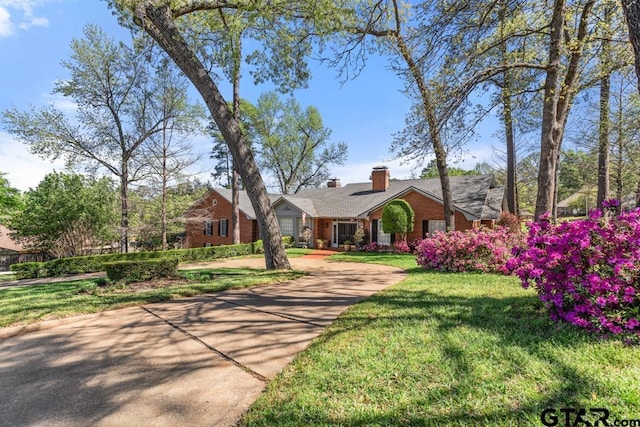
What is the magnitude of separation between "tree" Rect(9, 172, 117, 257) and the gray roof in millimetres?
8556

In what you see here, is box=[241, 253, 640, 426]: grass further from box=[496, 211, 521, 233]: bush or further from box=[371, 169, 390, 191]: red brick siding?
box=[371, 169, 390, 191]: red brick siding

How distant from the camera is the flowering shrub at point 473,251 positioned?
373 inches

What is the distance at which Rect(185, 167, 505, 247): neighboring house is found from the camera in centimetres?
1881

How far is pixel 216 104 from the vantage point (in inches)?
372

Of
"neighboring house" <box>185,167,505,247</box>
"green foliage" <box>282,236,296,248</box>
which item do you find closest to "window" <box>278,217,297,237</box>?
"neighboring house" <box>185,167,505,247</box>

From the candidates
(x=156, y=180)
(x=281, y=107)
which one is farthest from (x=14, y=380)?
(x=281, y=107)

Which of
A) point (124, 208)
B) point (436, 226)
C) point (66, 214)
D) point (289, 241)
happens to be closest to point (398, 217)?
point (436, 226)

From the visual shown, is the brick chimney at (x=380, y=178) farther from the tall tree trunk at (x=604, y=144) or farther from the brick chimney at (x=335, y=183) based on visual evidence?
the tall tree trunk at (x=604, y=144)

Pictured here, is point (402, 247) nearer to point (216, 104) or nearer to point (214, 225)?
point (216, 104)

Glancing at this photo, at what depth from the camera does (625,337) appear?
3.35 meters

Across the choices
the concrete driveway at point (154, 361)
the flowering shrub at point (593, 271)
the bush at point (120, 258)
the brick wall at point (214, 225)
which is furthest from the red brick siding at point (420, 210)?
the flowering shrub at point (593, 271)

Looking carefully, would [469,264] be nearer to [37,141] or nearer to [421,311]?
[421,311]

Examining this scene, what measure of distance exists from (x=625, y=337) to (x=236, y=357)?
431 centimetres

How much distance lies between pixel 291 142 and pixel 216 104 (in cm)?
2655
